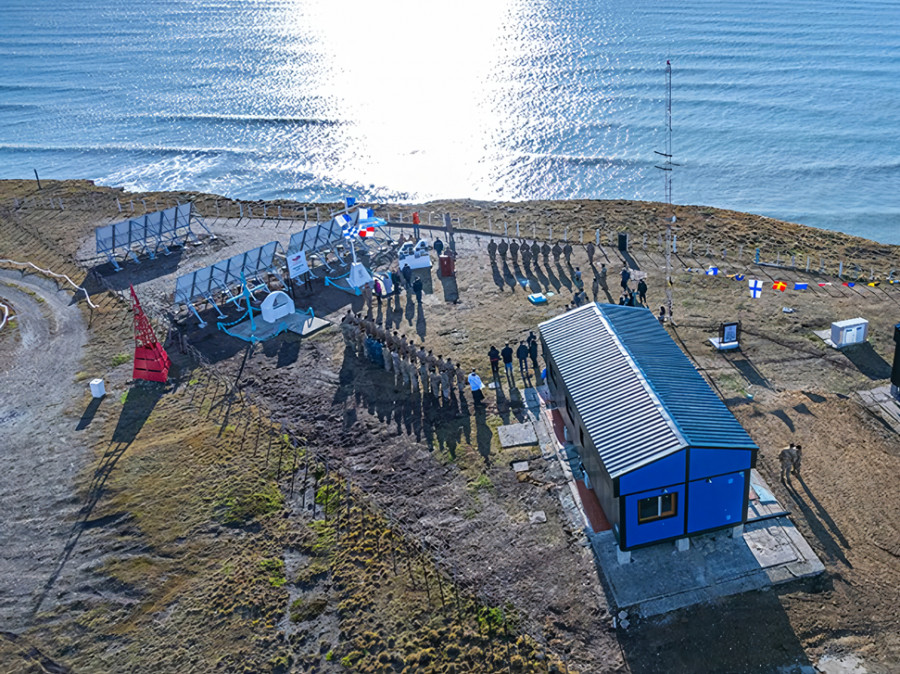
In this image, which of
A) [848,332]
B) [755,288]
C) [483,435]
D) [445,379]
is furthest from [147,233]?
[848,332]

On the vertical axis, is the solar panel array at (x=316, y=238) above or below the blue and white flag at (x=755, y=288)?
above

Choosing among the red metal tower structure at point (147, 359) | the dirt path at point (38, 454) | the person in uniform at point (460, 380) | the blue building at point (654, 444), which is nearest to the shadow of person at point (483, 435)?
the person in uniform at point (460, 380)

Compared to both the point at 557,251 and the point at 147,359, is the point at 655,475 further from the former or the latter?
the point at 147,359

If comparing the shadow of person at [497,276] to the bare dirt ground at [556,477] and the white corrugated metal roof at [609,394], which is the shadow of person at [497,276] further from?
the white corrugated metal roof at [609,394]

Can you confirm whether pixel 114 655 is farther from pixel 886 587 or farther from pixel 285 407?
pixel 886 587

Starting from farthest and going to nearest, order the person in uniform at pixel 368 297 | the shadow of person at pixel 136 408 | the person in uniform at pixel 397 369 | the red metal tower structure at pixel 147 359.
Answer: the person in uniform at pixel 368 297 → the red metal tower structure at pixel 147 359 → the person in uniform at pixel 397 369 → the shadow of person at pixel 136 408

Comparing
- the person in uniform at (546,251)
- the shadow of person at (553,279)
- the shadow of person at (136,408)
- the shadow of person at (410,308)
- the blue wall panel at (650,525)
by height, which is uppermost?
the person in uniform at (546,251)
